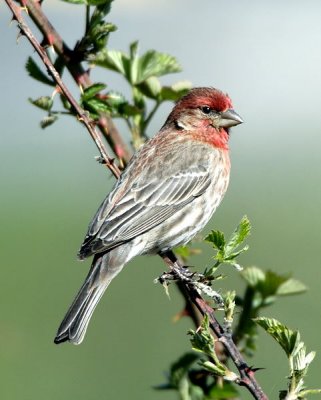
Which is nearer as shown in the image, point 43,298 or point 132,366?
point 132,366

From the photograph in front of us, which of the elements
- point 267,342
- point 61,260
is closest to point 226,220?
point 61,260

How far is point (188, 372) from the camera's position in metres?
2.80

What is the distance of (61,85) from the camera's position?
9.27ft

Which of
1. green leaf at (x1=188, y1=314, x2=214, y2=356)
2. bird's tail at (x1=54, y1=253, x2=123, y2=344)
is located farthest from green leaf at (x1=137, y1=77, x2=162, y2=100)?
green leaf at (x1=188, y1=314, x2=214, y2=356)

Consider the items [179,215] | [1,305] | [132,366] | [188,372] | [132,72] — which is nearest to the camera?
[188,372]

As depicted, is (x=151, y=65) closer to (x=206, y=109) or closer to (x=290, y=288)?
(x=290, y=288)

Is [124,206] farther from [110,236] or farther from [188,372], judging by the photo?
[188,372]

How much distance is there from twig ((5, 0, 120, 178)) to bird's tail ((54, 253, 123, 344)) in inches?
24.1

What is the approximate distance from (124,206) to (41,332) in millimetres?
5082

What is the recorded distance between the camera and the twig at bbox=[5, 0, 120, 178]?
8.79 feet

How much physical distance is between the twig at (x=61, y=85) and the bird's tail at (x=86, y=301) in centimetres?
61

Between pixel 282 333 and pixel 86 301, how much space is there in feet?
5.86

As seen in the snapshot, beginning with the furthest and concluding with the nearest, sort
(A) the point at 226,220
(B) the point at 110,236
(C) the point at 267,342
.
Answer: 1. (A) the point at 226,220
2. (C) the point at 267,342
3. (B) the point at 110,236

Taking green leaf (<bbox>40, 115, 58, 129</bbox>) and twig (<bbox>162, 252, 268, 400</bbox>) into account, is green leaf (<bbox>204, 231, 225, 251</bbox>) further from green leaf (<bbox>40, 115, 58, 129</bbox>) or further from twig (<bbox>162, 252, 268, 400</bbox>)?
green leaf (<bbox>40, 115, 58, 129</bbox>)
